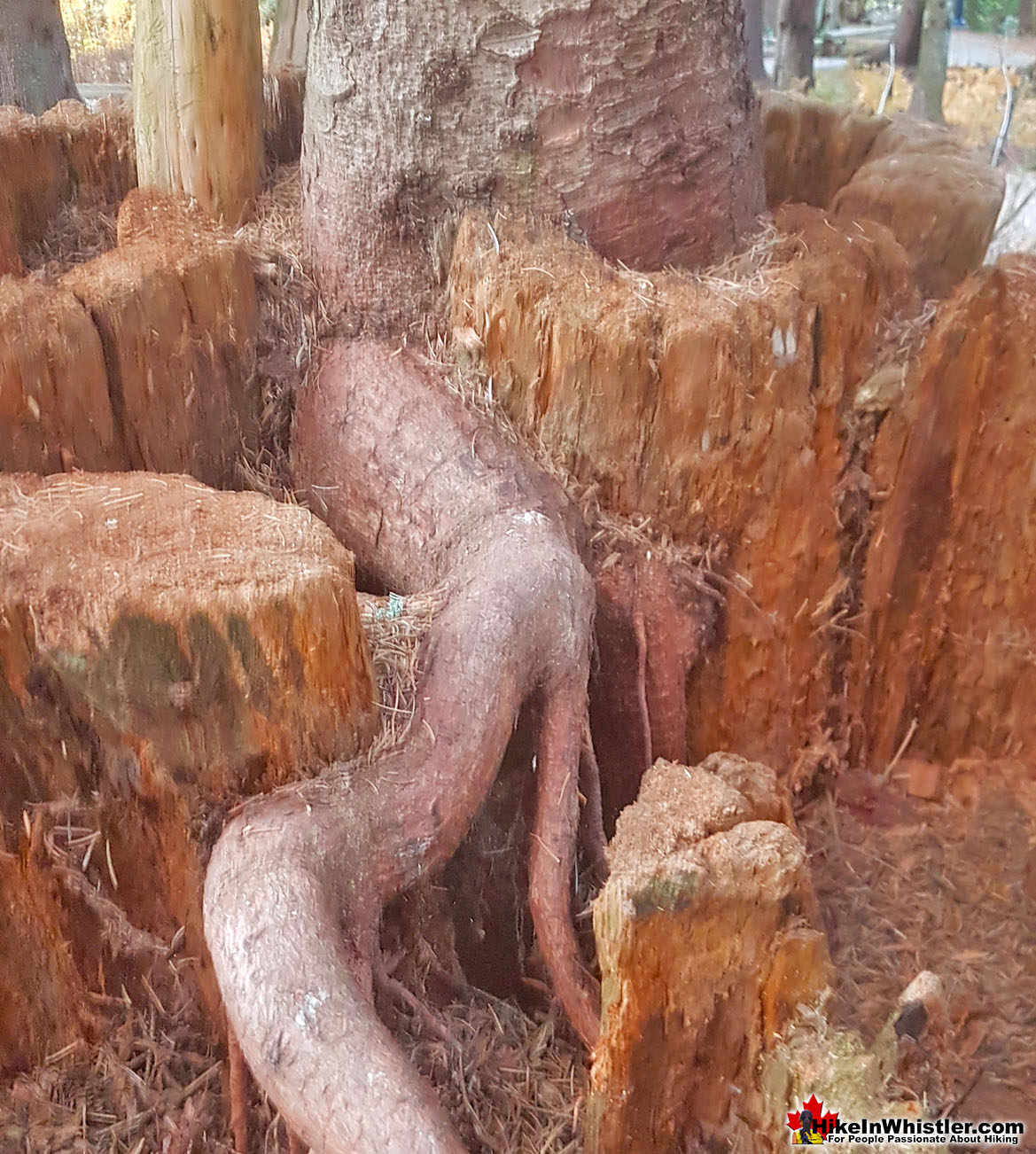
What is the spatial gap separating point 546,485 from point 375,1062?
1386 mm

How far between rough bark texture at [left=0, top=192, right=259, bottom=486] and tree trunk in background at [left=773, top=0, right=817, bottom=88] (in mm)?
3036

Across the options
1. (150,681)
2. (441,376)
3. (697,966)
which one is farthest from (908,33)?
(150,681)

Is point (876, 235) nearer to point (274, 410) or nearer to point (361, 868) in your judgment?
point (274, 410)

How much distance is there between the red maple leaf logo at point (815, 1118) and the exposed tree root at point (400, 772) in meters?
0.49

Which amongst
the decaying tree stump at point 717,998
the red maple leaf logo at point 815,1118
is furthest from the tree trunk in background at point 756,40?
the red maple leaf logo at point 815,1118

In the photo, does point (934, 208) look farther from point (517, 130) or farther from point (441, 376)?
point (441, 376)

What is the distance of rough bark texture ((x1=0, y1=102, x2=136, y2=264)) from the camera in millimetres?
3031

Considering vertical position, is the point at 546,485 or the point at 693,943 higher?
the point at 546,485

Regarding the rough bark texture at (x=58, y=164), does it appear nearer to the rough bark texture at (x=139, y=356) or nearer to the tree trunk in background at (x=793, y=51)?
the rough bark texture at (x=139, y=356)

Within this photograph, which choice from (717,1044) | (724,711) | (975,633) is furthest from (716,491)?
(717,1044)

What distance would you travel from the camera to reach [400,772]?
2.00m

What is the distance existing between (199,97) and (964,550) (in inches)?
98.2

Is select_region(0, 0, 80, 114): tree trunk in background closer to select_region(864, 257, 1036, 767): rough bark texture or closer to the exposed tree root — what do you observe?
the exposed tree root

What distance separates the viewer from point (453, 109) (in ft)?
8.62
